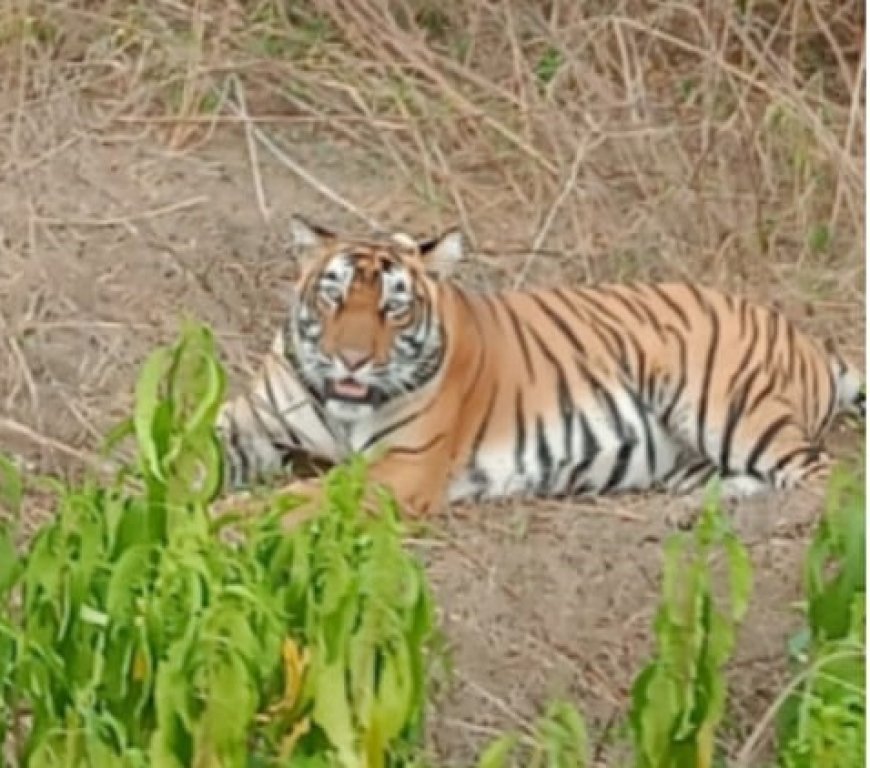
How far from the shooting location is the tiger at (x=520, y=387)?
5832 millimetres

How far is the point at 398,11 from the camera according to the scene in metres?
7.81

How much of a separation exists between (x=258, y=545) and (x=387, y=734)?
303mm

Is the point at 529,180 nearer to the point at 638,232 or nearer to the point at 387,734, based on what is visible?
the point at 638,232

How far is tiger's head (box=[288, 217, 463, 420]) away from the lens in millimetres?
5797

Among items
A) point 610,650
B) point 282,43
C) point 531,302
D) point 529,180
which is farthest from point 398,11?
point 610,650

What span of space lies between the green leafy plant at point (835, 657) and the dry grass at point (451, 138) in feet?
9.20

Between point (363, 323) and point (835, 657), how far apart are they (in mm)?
2409

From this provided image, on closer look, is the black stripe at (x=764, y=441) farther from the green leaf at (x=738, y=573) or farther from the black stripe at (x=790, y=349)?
the green leaf at (x=738, y=573)

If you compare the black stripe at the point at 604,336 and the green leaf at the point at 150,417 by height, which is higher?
the green leaf at the point at 150,417

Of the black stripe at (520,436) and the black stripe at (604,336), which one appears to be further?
the black stripe at (604,336)

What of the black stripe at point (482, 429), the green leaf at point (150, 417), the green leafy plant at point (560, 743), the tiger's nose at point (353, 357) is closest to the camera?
the green leafy plant at point (560, 743)

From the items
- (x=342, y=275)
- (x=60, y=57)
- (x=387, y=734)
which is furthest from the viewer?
(x=60, y=57)

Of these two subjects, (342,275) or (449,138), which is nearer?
(342,275)

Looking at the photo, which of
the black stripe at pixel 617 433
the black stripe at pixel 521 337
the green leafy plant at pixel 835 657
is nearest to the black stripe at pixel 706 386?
the black stripe at pixel 617 433
